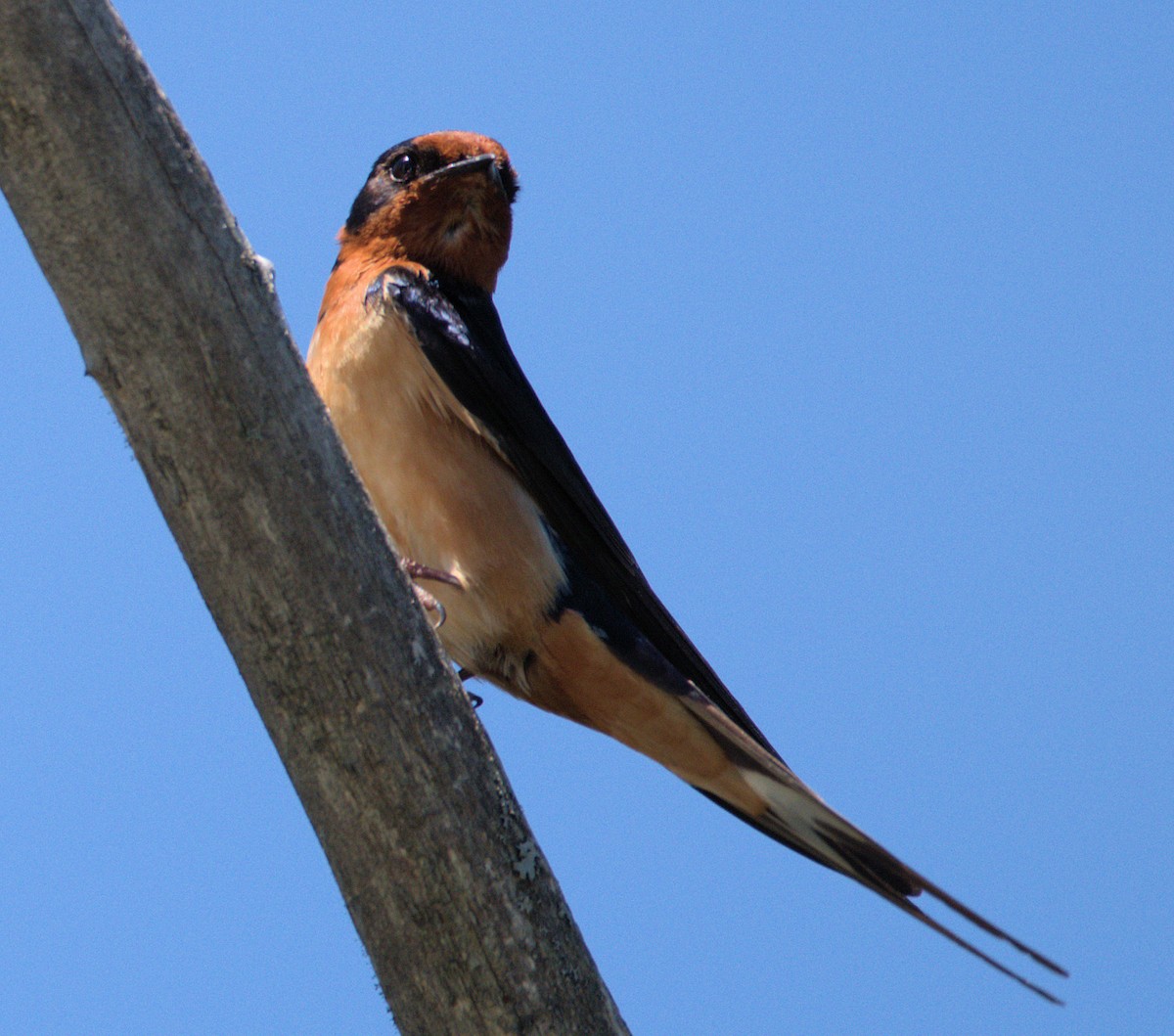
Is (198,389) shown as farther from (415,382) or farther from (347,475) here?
(415,382)

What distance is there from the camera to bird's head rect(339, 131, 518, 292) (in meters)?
4.03

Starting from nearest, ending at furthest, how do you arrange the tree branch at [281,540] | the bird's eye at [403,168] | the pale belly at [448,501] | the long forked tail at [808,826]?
the tree branch at [281,540] < the long forked tail at [808,826] < the pale belly at [448,501] < the bird's eye at [403,168]

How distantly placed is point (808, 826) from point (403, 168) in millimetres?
2129

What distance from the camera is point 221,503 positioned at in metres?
2.50

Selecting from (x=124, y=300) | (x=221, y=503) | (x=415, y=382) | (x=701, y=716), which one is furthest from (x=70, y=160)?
(x=701, y=716)

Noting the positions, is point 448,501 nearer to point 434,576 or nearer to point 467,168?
point 434,576

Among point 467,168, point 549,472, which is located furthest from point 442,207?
point 549,472

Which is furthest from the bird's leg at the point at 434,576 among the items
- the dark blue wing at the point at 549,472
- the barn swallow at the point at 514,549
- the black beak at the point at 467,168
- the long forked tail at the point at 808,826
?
the black beak at the point at 467,168

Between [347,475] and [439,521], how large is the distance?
95cm

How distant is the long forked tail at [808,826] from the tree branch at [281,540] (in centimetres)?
80

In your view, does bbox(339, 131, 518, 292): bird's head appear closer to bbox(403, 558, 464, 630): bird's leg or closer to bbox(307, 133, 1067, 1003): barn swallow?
bbox(307, 133, 1067, 1003): barn swallow

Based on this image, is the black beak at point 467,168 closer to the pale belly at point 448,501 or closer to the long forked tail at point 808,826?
the pale belly at point 448,501

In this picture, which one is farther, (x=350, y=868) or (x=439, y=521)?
(x=439, y=521)

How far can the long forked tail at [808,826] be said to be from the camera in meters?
3.19
